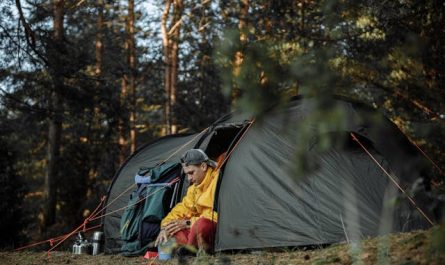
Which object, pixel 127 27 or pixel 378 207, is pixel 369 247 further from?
pixel 127 27

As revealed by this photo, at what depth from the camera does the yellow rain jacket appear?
7.02 m

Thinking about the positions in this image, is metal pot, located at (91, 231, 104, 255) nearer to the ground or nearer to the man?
the ground

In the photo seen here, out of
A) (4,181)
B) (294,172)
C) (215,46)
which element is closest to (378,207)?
(294,172)

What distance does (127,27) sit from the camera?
745 inches

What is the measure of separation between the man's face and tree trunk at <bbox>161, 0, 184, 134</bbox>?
35.3ft

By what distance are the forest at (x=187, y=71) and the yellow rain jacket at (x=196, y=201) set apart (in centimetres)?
158

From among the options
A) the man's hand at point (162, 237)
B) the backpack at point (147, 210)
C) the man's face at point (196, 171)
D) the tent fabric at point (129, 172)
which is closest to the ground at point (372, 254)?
the man's hand at point (162, 237)

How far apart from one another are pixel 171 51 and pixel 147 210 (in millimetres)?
12381

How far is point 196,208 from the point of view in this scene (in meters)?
7.15

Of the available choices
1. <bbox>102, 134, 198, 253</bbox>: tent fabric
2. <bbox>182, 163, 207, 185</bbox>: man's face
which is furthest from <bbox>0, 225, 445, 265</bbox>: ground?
<bbox>102, 134, 198, 253</bbox>: tent fabric

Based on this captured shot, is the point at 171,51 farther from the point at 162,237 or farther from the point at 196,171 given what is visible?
the point at 162,237

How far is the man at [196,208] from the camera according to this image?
683 cm

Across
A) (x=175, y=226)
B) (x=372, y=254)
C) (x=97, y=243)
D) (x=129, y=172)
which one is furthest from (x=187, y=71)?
(x=372, y=254)

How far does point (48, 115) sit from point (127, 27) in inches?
315
